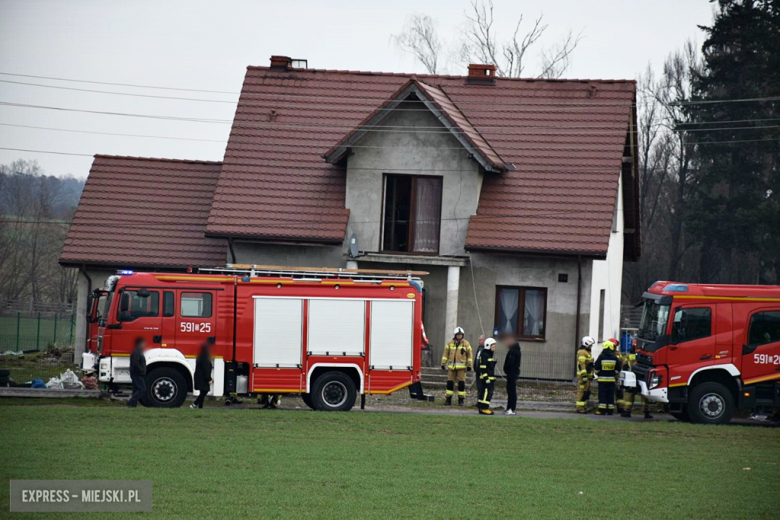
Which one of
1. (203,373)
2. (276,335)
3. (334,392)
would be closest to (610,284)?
(334,392)

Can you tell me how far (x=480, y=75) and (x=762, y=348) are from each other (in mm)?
14725

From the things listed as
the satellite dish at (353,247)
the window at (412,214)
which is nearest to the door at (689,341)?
the window at (412,214)

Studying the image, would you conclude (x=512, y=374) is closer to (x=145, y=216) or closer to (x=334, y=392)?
(x=334, y=392)

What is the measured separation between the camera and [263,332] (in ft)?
67.5

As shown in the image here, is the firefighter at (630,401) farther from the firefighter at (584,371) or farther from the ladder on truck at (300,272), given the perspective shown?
the ladder on truck at (300,272)

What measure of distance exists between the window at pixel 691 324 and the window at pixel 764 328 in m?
0.89

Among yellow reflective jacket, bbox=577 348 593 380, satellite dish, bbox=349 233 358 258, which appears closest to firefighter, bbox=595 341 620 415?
yellow reflective jacket, bbox=577 348 593 380

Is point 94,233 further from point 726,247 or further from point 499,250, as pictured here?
point 726,247

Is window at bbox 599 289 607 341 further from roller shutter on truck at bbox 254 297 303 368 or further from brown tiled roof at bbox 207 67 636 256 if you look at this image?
roller shutter on truck at bbox 254 297 303 368

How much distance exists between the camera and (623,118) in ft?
98.3

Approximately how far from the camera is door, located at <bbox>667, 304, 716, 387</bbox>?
68.3 ft

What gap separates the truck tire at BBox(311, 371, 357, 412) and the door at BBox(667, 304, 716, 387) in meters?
6.84

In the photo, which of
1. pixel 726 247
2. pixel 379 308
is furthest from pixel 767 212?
pixel 379 308

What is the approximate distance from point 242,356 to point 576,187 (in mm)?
12431
